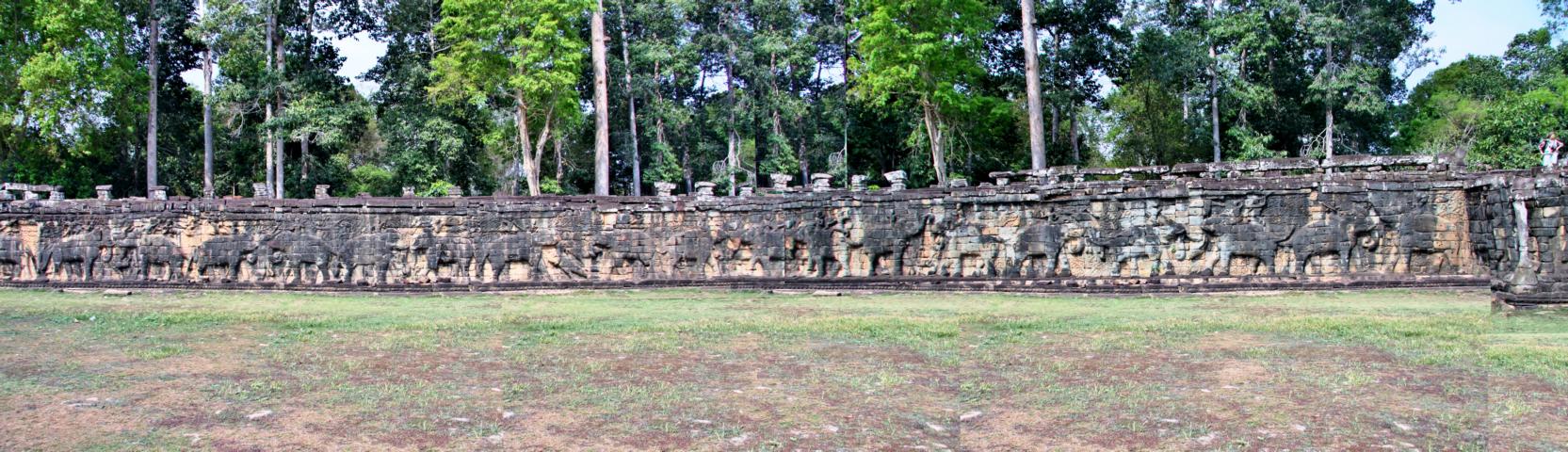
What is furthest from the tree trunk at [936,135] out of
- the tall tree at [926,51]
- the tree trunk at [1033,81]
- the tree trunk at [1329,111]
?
the tree trunk at [1329,111]

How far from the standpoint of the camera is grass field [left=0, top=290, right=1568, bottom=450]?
5652mm

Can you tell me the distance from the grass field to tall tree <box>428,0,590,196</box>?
1570cm

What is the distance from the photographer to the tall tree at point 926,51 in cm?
2623

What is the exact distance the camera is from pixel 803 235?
17484 millimetres

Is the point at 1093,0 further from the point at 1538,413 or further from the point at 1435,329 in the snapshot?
the point at 1538,413

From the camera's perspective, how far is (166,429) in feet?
19.1

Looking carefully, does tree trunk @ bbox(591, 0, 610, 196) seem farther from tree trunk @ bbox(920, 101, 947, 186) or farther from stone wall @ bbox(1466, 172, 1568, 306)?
stone wall @ bbox(1466, 172, 1568, 306)

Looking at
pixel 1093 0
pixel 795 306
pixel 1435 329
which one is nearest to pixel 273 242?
pixel 795 306

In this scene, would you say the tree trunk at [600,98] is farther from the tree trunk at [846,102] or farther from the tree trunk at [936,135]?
the tree trunk at [936,135]

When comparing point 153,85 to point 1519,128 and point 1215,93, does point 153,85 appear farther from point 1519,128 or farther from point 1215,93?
point 1519,128

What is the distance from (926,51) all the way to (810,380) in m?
19.4

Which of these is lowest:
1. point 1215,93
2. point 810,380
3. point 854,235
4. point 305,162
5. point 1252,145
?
point 810,380

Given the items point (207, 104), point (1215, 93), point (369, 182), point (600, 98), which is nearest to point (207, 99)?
point (207, 104)

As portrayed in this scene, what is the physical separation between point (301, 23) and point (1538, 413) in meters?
32.7
